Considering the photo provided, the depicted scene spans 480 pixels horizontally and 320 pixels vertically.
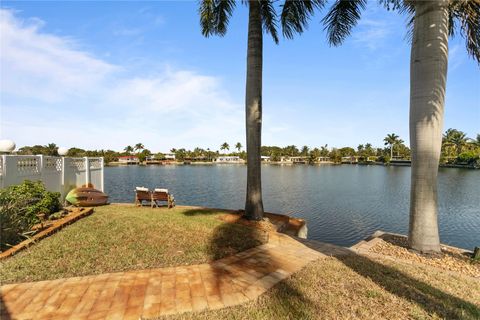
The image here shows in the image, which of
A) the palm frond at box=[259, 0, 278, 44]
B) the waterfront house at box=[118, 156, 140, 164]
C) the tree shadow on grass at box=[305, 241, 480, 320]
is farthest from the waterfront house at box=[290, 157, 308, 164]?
the tree shadow on grass at box=[305, 241, 480, 320]

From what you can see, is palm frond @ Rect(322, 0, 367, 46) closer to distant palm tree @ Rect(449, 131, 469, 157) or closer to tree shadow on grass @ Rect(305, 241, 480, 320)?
tree shadow on grass @ Rect(305, 241, 480, 320)

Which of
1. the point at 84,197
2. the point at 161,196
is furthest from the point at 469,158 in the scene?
the point at 84,197

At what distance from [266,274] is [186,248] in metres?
1.93

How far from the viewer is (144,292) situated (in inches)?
148

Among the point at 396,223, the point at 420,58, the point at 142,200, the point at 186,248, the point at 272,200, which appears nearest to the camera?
the point at 186,248

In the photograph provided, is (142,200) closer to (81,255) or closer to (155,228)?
(155,228)

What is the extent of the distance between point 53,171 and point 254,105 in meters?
7.60

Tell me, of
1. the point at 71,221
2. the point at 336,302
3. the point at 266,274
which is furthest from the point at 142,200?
the point at 336,302

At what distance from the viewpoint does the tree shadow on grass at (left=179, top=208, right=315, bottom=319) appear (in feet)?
11.9

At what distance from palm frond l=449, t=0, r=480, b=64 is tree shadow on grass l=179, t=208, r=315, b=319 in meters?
7.28

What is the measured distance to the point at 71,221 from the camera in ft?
23.7

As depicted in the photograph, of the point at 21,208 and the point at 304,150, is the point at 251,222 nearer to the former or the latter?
the point at 21,208

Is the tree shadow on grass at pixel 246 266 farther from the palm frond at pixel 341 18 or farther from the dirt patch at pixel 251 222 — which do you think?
the palm frond at pixel 341 18

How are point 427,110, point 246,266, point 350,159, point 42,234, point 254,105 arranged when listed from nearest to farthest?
point 246,266 → point 42,234 → point 427,110 → point 254,105 → point 350,159
